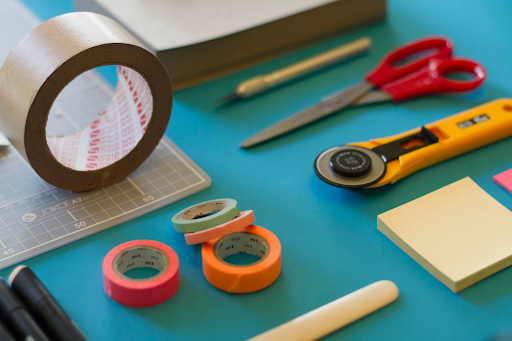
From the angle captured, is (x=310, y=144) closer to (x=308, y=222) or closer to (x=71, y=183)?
(x=308, y=222)

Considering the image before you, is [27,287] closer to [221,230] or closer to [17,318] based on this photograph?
[17,318]

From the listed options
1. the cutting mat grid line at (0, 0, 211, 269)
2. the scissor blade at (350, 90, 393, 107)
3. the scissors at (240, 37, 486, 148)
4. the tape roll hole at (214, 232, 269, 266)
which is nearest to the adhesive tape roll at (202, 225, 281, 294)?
the tape roll hole at (214, 232, 269, 266)

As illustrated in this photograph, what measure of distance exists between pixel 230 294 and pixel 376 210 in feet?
0.89

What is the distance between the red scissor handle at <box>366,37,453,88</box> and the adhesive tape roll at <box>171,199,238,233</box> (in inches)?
18.6

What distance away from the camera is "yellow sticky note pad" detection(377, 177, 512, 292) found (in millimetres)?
737

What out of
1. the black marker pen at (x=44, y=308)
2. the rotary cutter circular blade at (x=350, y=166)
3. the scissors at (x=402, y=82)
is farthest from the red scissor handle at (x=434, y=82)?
the black marker pen at (x=44, y=308)

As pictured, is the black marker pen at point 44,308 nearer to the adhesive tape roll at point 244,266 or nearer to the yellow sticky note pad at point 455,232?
the adhesive tape roll at point 244,266

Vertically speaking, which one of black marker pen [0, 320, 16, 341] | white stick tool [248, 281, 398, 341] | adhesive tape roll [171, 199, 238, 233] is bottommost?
white stick tool [248, 281, 398, 341]

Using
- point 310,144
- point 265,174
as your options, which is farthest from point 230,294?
point 310,144

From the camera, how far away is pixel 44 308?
64 centimetres

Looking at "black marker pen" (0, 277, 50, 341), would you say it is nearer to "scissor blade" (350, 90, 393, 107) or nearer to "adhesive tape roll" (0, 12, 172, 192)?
"adhesive tape roll" (0, 12, 172, 192)

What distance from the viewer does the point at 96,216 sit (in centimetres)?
83

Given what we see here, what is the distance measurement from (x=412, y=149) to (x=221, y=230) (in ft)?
1.22

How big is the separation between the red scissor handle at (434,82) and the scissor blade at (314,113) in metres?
0.06
